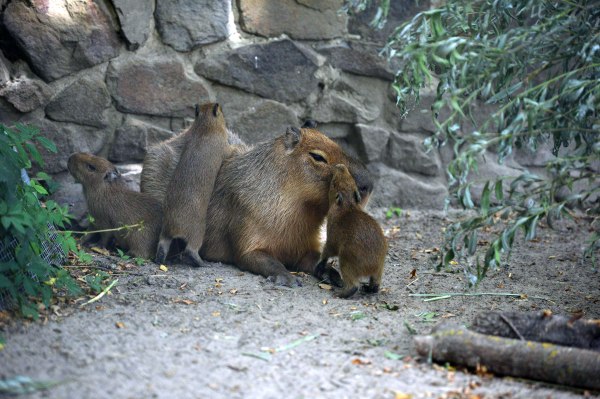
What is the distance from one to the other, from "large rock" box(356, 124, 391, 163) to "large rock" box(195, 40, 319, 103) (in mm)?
562

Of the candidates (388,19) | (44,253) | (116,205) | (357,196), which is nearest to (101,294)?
(44,253)

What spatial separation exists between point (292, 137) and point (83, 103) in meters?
1.56

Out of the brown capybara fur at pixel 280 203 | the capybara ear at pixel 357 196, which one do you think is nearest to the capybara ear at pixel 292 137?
the brown capybara fur at pixel 280 203

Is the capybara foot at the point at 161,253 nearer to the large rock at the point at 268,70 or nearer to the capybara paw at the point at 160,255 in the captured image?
the capybara paw at the point at 160,255

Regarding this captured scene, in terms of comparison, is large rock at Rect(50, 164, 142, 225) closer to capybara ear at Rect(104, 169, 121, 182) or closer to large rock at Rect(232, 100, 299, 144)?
capybara ear at Rect(104, 169, 121, 182)

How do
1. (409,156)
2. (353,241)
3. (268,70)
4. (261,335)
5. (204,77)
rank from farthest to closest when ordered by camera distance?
(409,156) → (268,70) → (204,77) → (353,241) → (261,335)

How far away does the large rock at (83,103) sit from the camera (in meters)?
5.08

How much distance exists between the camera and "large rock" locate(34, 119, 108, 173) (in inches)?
201

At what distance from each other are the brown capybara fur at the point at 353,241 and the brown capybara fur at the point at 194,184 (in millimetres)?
876

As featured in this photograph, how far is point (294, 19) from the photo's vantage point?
5688 millimetres

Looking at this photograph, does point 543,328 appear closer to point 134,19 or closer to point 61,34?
point 134,19

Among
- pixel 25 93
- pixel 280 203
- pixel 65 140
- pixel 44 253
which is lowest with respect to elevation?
pixel 44 253

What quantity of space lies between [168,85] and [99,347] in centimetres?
273

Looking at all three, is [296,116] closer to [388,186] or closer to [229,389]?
[388,186]
